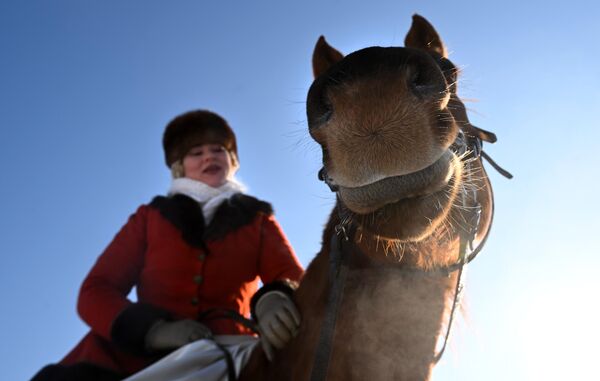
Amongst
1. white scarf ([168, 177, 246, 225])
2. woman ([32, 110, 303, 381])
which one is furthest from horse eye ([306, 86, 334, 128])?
white scarf ([168, 177, 246, 225])

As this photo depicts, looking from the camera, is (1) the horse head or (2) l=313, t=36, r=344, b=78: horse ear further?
(2) l=313, t=36, r=344, b=78: horse ear

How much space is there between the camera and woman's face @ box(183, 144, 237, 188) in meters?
3.87

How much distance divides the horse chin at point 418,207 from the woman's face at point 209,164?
233 centimetres

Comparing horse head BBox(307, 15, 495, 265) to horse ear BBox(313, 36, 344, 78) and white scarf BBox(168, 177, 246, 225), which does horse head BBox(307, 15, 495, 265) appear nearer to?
horse ear BBox(313, 36, 344, 78)

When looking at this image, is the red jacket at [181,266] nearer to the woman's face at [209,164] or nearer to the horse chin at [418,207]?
the woman's face at [209,164]

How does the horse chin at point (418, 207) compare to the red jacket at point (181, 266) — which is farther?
the red jacket at point (181, 266)

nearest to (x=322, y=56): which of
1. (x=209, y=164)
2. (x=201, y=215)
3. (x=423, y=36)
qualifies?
(x=423, y=36)

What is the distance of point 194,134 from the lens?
168 inches

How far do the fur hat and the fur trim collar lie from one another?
2.59 feet

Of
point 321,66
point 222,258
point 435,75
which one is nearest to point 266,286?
point 222,258

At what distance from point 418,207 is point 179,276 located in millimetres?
1923

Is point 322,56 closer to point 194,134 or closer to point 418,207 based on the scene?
point 418,207

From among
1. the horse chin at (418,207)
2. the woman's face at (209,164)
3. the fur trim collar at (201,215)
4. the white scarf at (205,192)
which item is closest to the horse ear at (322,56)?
the horse chin at (418,207)

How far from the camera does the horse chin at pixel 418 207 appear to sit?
1571 millimetres
